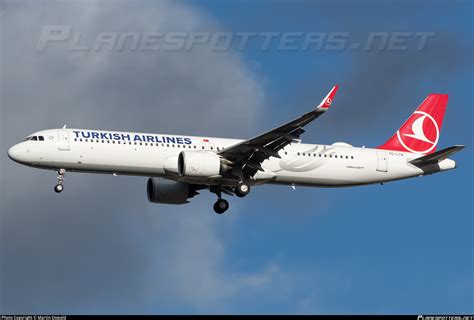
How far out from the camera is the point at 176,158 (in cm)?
6019

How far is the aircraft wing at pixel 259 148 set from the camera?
57938 millimetres

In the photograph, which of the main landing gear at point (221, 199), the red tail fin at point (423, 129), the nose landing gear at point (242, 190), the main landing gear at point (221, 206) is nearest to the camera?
the nose landing gear at point (242, 190)

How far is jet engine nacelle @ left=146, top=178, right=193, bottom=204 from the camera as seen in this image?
65438 mm

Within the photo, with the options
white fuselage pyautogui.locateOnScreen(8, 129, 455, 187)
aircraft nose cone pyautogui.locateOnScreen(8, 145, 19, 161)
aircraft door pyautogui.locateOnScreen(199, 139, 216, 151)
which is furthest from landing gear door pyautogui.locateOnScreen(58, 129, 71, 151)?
aircraft door pyautogui.locateOnScreen(199, 139, 216, 151)

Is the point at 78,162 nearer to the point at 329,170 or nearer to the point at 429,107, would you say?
the point at 329,170

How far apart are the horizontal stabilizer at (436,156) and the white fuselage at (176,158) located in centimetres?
43

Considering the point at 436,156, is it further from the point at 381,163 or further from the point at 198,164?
the point at 198,164

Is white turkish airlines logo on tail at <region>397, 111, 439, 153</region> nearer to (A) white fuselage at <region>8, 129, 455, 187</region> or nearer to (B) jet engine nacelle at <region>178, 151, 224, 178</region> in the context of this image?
(A) white fuselage at <region>8, 129, 455, 187</region>

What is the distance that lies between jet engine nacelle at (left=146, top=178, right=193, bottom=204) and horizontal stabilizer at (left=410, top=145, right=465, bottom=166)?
549 inches

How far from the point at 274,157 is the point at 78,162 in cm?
1114

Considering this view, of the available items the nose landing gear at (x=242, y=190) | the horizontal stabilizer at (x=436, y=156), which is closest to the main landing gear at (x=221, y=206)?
the nose landing gear at (x=242, y=190)

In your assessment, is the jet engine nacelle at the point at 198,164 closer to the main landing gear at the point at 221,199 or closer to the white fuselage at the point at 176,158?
the white fuselage at the point at 176,158

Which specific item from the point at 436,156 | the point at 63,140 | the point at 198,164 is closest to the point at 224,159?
the point at 198,164

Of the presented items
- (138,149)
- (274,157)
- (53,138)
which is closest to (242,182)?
(274,157)
